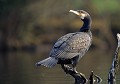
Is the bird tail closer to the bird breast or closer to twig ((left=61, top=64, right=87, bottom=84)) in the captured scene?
the bird breast

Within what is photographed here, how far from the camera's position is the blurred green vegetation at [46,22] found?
41.4 m

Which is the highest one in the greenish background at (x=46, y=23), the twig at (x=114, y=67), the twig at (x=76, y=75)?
the twig at (x=114, y=67)

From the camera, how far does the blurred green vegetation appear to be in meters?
→ 41.4

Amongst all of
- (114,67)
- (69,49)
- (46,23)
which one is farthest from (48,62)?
(46,23)

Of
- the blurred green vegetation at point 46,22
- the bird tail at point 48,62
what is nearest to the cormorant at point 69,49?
the bird tail at point 48,62

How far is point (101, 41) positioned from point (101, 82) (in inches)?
1029

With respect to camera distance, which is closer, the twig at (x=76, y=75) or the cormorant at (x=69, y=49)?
the cormorant at (x=69, y=49)

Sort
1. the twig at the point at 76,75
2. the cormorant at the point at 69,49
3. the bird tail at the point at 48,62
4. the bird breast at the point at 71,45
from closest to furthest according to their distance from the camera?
the bird tail at the point at 48,62
the cormorant at the point at 69,49
the bird breast at the point at 71,45
the twig at the point at 76,75

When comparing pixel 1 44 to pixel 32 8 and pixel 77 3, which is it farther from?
pixel 77 3

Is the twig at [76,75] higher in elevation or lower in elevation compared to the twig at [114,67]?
lower

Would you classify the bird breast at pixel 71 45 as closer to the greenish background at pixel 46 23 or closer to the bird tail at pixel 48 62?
the bird tail at pixel 48 62

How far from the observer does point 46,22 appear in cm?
4466

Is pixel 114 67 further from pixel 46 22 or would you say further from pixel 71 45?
pixel 46 22

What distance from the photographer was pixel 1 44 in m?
41.4
